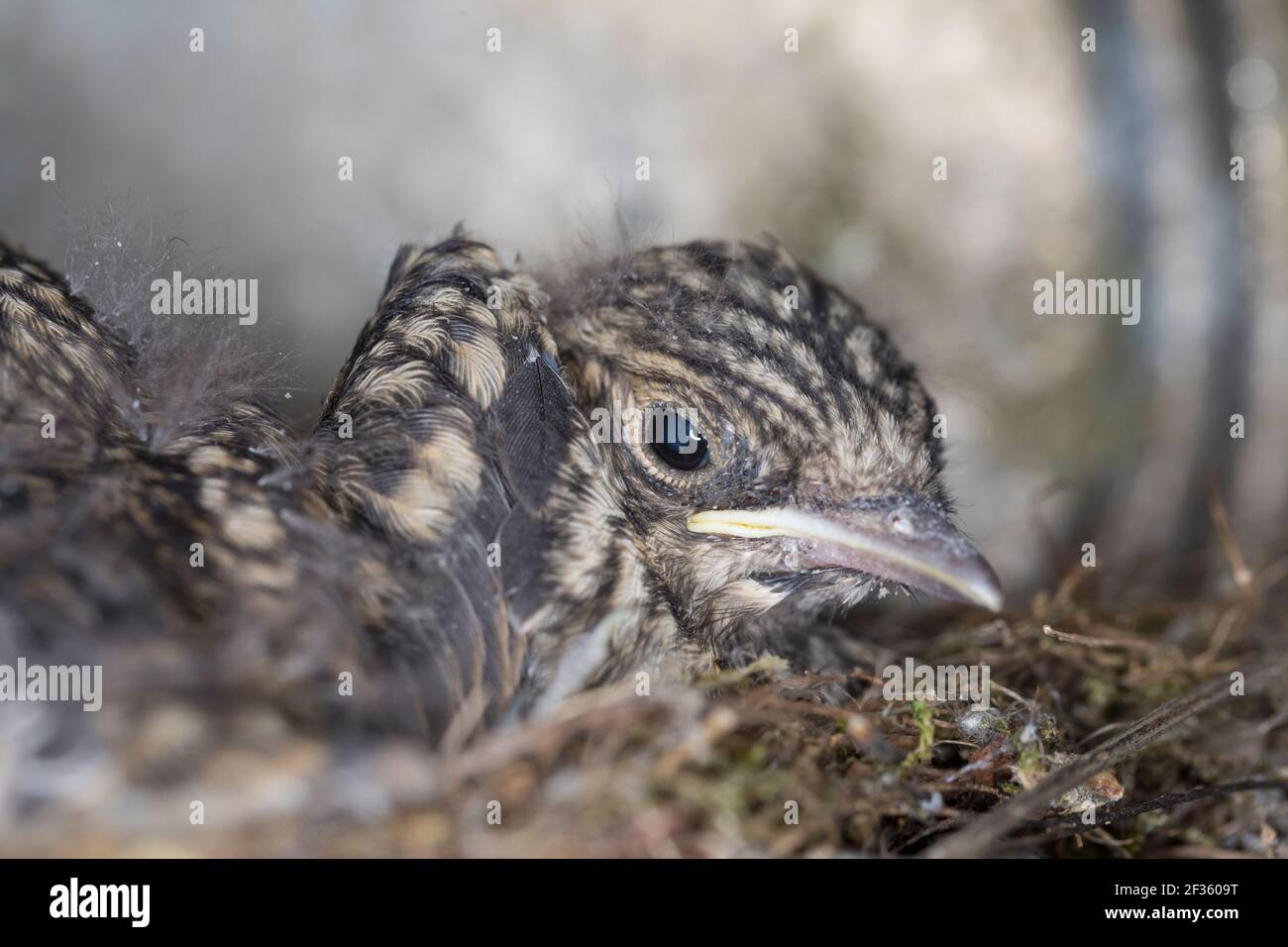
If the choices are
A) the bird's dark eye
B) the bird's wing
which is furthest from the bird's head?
the bird's wing

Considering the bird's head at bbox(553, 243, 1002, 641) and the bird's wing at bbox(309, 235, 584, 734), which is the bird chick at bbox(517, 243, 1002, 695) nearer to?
the bird's head at bbox(553, 243, 1002, 641)

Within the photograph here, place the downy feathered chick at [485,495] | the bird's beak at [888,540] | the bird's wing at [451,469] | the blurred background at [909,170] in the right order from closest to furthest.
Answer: the downy feathered chick at [485,495]
the bird's wing at [451,469]
the bird's beak at [888,540]
the blurred background at [909,170]

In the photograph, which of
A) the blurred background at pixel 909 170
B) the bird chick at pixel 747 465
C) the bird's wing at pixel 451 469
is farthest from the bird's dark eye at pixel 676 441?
the blurred background at pixel 909 170

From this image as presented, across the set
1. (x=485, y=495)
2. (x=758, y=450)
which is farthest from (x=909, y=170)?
(x=485, y=495)

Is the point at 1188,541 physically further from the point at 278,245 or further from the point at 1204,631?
the point at 278,245

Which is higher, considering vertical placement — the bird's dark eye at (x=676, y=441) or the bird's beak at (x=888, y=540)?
the bird's dark eye at (x=676, y=441)

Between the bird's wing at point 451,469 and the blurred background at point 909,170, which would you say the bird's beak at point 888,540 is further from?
the blurred background at point 909,170


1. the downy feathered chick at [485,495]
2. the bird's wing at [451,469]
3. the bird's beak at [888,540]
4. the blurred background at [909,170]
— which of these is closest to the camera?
the downy feathered chick at [485,495]

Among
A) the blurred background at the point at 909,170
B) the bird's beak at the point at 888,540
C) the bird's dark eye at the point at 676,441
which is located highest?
the blurred background at the point at 909,170
